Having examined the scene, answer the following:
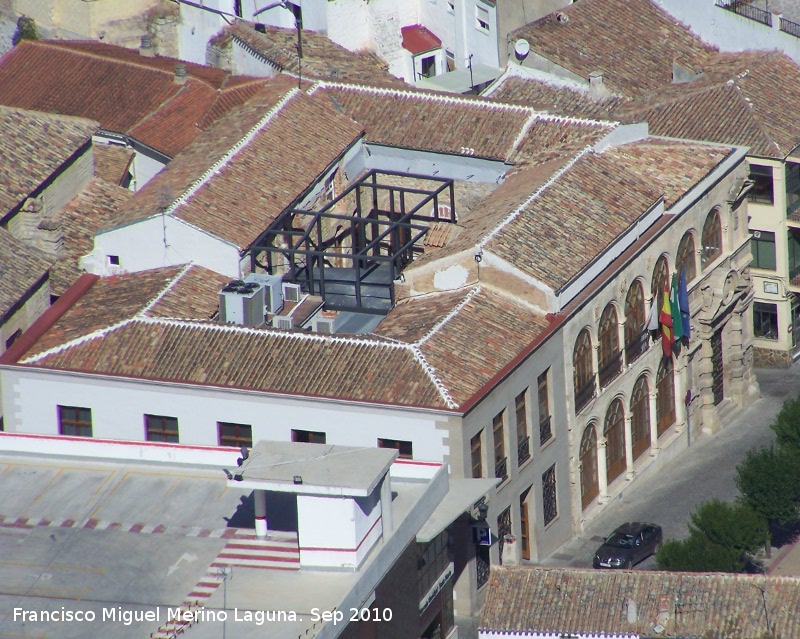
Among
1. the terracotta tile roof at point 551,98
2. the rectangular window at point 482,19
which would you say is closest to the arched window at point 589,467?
the terracotta tile roof at point 551,98

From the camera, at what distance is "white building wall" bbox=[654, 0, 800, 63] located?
108250 millimetres

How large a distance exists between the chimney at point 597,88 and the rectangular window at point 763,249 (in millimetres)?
9838

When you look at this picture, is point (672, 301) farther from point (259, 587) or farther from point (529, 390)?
point (259, 587)

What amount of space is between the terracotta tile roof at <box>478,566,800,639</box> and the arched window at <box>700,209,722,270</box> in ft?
79.3

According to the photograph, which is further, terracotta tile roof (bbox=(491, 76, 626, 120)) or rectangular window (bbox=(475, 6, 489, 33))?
rectangular window (bbox=(475, 6, 489, 33))

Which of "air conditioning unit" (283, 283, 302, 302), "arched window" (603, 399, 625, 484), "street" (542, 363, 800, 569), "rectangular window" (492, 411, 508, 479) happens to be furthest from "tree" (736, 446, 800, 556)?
"air conditioning unit" (283, 283, 302, 302)

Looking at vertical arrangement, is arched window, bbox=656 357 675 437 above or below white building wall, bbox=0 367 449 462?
below

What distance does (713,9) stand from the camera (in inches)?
4316

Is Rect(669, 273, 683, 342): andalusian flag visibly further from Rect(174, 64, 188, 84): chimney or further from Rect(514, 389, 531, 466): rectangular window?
Rect(174, 64, 188, 84): chimney

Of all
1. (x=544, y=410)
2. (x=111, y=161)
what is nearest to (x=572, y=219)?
(x=544, y=410)

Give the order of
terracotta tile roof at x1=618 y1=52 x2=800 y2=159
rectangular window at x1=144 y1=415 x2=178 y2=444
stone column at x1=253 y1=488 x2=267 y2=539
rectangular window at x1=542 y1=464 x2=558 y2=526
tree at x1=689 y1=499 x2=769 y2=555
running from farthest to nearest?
terracotta tile roof at x1=618 y1=52 x2=800 y2=159 → rectangular window at x1=542 y1=464 x2=558 y2=526 → rectangular window at x1=144 y1=415 x2=178 y2=444 → tree at x1=689 y1=499 x2=769 y2=555 → stone column at x1=253 y1=488 x2=267 y2=539

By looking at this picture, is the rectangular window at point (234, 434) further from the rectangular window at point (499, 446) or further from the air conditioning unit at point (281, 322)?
the rectangular window at point (499, 446)

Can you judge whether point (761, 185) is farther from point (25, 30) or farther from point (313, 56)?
point (25, 30)

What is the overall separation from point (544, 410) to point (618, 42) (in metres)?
29.7
